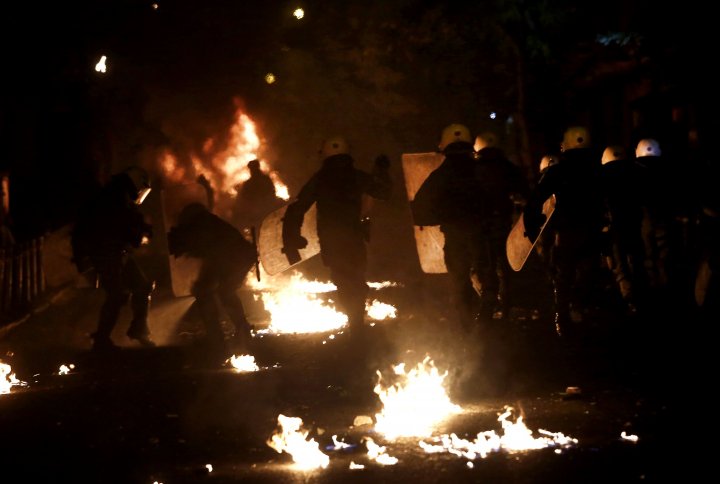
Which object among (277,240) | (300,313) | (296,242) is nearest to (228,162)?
(300,313)

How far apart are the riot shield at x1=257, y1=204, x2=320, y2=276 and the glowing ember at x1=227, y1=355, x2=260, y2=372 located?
62.3 inches

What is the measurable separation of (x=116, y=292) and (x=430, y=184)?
3.74 m

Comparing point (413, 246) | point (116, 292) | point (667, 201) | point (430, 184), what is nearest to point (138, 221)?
point (116, 292)

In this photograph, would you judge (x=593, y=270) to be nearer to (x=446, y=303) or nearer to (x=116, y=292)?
(x=446, y=303)

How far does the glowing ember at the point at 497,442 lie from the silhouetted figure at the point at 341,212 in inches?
164

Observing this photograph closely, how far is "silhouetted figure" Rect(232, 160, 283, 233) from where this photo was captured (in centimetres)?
1808

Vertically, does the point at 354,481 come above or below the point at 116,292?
below

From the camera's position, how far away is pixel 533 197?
30.6 feet

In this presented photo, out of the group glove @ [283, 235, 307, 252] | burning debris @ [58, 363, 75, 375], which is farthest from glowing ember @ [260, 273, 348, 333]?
burning debris @ [58, 363, 75, 375]

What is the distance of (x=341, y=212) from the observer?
395 inches

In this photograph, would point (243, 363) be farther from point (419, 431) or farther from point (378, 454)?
point (378, 454)

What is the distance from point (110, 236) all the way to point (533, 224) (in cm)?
463

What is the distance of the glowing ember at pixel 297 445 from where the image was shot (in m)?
5.68

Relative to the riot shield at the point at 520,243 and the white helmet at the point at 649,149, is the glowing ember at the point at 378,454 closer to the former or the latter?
the riot shield at the point at 520,243
